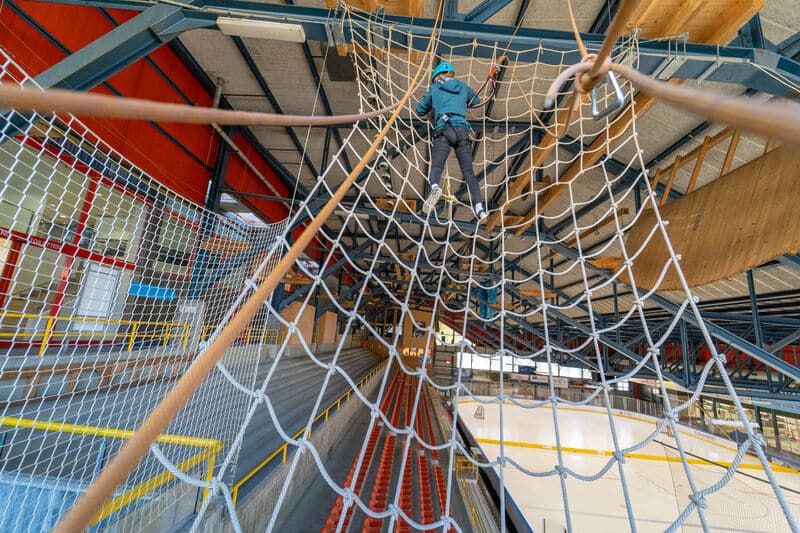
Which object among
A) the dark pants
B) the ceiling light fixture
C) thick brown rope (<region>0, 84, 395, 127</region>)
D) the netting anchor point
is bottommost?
the netting anchor point

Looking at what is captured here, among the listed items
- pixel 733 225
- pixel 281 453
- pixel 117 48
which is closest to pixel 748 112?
pixel 733 225

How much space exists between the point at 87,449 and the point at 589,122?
745 centimetres

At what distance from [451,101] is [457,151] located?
0.49 meters

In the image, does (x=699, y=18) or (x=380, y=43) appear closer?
(x=699, y=18)

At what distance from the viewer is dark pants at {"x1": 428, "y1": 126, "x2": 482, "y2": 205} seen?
311cm

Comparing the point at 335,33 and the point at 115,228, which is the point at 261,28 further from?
the point at 115,228

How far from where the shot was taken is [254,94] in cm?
591

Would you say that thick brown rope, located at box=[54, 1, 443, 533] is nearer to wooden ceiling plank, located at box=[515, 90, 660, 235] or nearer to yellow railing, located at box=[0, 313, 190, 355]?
yellow railing, located at box=[0, 313, 190, 355]

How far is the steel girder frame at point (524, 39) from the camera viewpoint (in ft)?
9.05

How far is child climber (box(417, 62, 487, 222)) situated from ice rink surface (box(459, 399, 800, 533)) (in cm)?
242

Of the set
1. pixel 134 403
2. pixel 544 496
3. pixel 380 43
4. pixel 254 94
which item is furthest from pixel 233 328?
pixel 544 496

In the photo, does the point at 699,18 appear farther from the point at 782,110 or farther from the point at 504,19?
the point at 782,110

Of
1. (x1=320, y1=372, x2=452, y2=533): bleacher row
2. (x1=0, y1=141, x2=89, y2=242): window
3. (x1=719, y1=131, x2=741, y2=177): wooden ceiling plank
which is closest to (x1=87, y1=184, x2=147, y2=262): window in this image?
(x1=0, y1=141, x2=89, y2=242): window

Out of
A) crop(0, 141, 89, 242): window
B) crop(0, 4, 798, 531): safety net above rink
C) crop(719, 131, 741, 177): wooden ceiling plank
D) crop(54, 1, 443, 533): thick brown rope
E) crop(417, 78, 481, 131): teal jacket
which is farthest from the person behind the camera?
crop(0, 141, 89, 242): window
